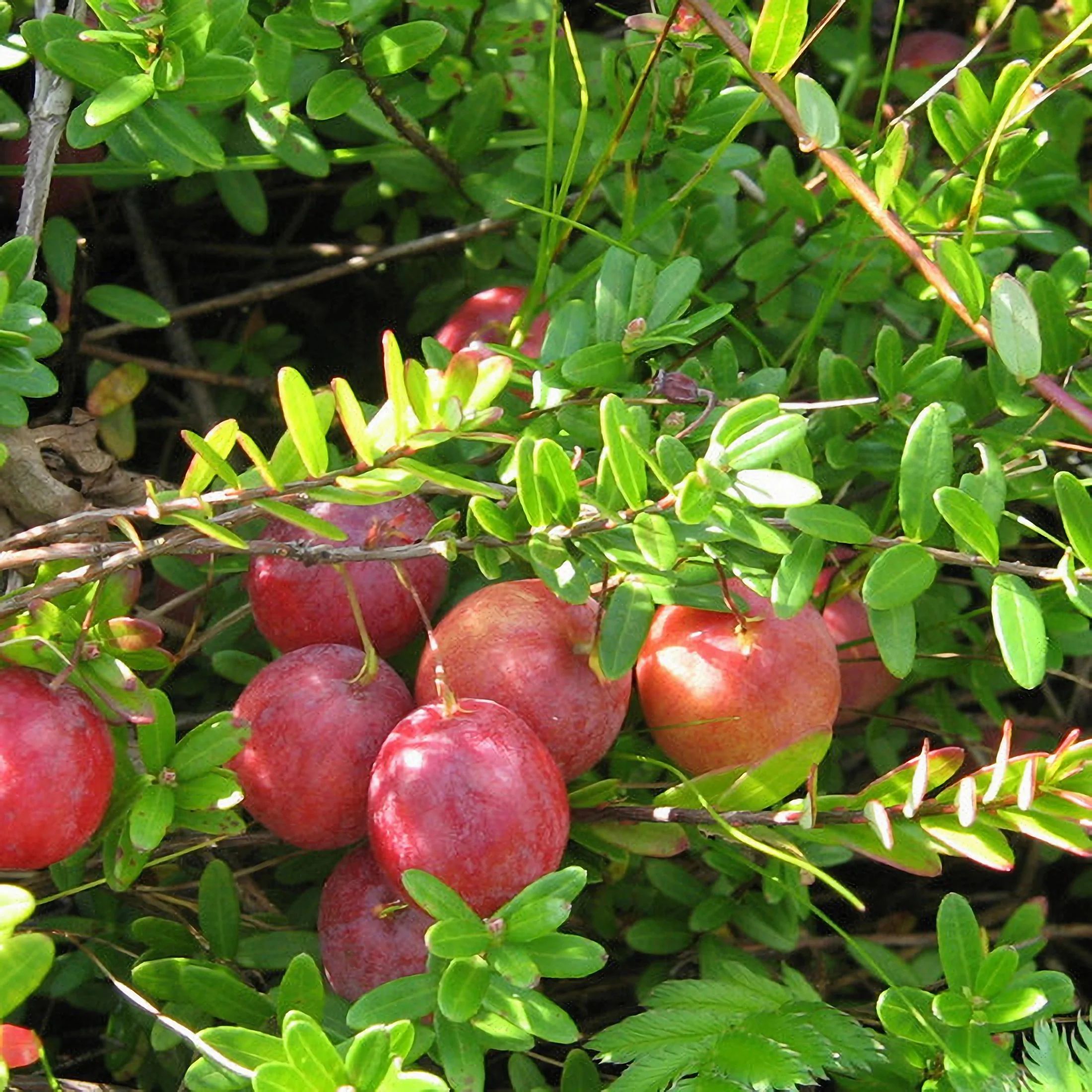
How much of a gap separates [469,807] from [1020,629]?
19.6 inches

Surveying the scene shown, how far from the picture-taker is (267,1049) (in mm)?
1107

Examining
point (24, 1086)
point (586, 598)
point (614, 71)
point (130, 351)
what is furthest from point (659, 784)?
point (130, 351)

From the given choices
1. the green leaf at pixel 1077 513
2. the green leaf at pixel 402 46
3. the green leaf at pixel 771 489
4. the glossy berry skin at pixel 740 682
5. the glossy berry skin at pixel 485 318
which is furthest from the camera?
the glossy berry skin at pixel 485 318

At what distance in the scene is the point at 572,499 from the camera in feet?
3.89

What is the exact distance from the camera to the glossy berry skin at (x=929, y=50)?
221 cm

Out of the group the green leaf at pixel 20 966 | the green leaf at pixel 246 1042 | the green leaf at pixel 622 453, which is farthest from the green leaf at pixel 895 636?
the green leaf at pixel 20 966

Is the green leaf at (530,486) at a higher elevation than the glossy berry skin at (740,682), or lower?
Result: higher

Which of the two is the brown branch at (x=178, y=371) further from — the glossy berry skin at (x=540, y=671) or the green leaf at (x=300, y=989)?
the green leaf at (x=300, y=989)

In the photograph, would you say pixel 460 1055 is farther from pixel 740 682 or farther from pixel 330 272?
pixel 330 272

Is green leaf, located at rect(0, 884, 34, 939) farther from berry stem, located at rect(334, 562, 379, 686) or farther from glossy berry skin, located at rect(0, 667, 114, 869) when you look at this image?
berry stem, located at rect(334, 562, 379, 686)

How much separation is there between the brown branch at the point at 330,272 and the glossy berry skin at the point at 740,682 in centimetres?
67

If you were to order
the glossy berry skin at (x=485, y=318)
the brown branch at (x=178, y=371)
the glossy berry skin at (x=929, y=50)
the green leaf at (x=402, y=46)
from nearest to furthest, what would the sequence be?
the green leaf at (x=402, y=46), the glossy berry skin at (x=485, y=318), the brown branch at (x=178, y=371), the glossy berry skin at (x=929, y=50)

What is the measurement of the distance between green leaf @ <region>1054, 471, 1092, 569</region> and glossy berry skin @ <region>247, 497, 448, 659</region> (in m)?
0.58

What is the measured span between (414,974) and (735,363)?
2.33ft
